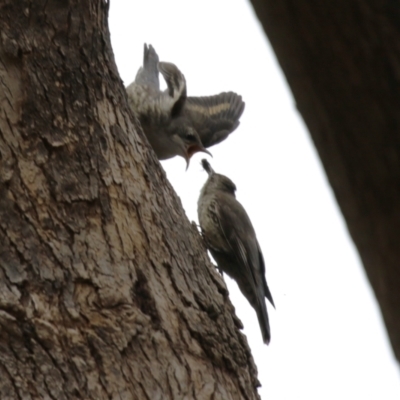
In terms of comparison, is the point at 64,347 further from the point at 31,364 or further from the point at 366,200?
the point at 366,200

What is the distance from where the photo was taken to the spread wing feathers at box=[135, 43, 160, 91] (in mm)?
7047

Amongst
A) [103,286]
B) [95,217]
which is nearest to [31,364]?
[103,286]

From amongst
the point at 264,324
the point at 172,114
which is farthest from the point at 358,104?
the point at 172,114

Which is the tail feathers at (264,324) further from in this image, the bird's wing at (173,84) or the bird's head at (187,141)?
the bird's wing at (173,84)

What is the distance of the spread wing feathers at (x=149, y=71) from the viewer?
7.05 m

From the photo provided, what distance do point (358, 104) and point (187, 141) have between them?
635 cm

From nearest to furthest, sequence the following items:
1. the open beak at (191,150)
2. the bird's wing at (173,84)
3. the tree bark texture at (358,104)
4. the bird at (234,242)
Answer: the tree bark texture at (358,104) < the bird at (234,242) < the bird's wing at (173,84) < the open beak at (191,150)

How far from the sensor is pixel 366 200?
0.96 meters

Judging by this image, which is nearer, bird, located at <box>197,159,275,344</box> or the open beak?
bird, located at <box>197,159,275,344</box>

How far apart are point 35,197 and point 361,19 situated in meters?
2.51

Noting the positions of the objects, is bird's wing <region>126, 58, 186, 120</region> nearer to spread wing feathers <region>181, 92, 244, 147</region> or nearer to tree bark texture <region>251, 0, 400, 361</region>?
spread wing feathers <region>181, 92, 244, 147</region>

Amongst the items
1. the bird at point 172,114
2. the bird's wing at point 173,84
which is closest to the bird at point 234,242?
the bird at point 172,114

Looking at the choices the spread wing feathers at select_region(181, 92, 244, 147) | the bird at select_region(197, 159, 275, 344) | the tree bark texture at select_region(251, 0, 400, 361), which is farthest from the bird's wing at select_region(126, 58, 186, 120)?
the tree bark texture at select_region(251, 0, 400, 361)

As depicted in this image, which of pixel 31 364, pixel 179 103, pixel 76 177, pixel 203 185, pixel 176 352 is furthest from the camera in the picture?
pixel 179 103
